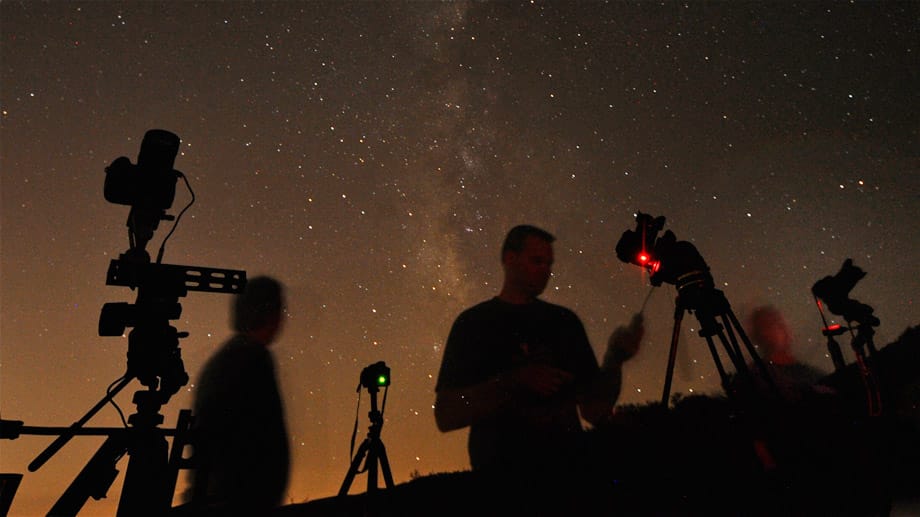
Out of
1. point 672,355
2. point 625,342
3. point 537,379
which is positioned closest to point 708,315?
point 672,355

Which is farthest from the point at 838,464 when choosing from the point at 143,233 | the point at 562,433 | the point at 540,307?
the point at 143,233

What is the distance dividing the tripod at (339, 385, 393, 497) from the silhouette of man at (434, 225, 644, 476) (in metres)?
1.89

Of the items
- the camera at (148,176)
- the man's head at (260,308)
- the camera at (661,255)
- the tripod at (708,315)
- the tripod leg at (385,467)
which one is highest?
the man's head at (260,308)

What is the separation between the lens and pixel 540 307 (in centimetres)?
622

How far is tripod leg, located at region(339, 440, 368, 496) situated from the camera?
11.1 ft

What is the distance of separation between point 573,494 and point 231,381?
13.1 feet

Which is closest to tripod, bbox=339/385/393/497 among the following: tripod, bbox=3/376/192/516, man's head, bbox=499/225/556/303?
tripod, bbox=3/376/192/516

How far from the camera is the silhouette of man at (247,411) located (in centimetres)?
518

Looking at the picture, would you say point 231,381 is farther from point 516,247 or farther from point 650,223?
point 650,223

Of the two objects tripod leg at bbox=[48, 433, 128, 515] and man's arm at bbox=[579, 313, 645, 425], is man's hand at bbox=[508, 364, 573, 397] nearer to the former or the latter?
man's arm at bbox=[579, 313, 645, 425]

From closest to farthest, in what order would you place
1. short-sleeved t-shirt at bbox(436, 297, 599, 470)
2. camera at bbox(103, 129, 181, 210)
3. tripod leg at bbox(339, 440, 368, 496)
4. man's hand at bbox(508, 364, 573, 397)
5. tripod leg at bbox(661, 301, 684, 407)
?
camera at bbox(103, 129, 181, 210), tripod leg at bbox(661, 301, 684, 407), tripod leg at bbox(339, 440, 368, 496), man's hand at bbox(508, 364, 573, 397), short-sleeved t-shirt at bbox(436, 297, 599, 470)

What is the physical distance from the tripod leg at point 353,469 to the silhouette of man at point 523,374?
1.97m

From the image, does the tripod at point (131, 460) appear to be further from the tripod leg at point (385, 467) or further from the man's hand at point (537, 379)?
the man's hand at point (537, 379)

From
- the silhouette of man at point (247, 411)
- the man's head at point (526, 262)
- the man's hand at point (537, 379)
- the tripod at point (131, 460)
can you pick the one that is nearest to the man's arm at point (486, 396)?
the man's hand at point (537, 379)
